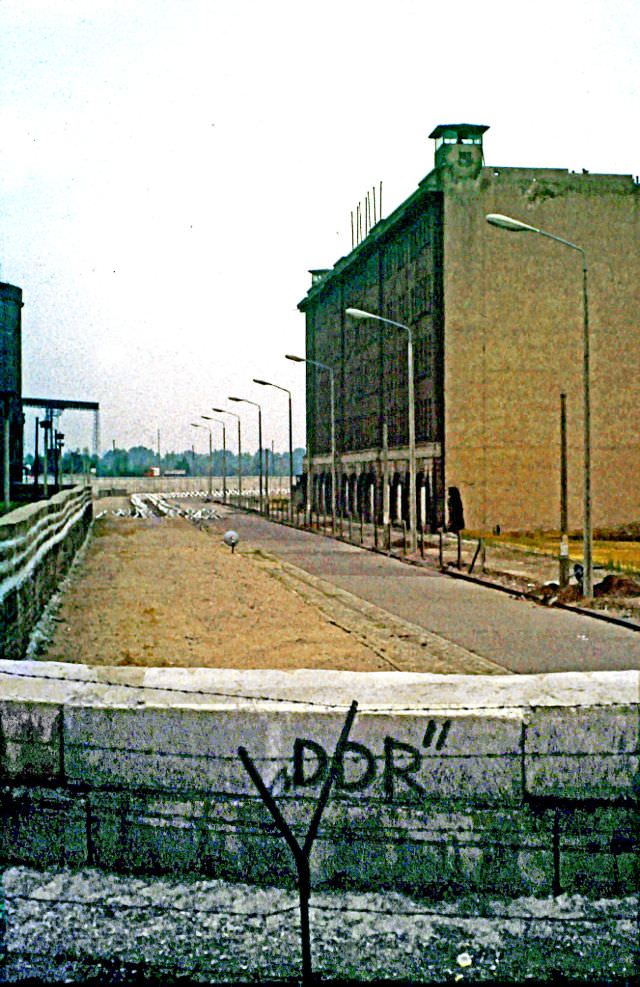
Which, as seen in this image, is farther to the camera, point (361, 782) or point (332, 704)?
point (332, 704)

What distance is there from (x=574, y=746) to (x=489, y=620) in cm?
1531

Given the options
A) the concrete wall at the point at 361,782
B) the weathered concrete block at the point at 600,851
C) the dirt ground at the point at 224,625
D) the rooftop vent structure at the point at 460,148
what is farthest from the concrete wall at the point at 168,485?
the weathered concrete block at the point at 600,851

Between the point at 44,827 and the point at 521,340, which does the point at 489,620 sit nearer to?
the point at 44,827

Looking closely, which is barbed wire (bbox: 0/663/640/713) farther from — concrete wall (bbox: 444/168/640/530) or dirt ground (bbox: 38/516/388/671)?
concrete wall (bbox: 444/168/640/530)

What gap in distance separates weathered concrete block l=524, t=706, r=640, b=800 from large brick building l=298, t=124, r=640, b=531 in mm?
43698

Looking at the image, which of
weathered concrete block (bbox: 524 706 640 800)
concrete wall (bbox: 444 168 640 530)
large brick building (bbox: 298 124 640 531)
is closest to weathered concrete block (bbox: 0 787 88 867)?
weathered concrete block (bbox: 524 706 640 800)

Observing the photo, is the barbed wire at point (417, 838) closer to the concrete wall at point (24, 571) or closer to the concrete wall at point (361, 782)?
the concrete wall at point (361, 782)

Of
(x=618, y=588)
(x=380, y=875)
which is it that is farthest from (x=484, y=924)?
(x=618, y=588)

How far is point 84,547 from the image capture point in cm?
3438

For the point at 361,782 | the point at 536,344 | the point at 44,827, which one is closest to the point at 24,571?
the point at 44,827

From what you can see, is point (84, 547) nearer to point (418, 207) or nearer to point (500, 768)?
point (418, 207)

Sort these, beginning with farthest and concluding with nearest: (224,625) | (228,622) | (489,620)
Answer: (489,620), (228,622), (224,625)

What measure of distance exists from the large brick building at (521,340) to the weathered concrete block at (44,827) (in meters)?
43.5

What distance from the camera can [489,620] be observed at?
62.9ft
